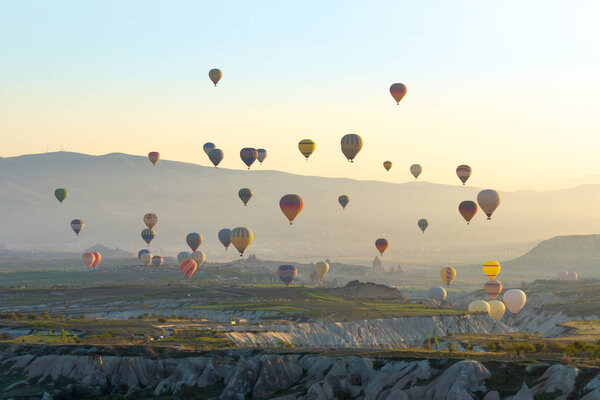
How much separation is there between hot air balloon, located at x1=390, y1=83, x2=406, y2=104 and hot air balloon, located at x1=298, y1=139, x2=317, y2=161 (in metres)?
19.7

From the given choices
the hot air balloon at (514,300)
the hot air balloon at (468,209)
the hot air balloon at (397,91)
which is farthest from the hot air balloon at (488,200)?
the hot air balloon at (397,91)

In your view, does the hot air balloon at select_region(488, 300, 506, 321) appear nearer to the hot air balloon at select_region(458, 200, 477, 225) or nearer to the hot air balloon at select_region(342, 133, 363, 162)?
the hot air balloon at select_region(458, 200, 477, 225)

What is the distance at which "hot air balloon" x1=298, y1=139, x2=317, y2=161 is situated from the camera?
186m

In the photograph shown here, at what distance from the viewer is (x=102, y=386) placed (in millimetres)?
87250

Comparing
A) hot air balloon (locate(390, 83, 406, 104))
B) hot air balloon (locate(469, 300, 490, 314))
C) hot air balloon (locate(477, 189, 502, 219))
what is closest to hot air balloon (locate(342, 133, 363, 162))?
hot air balloon (locate(390, 83, 406, 104))

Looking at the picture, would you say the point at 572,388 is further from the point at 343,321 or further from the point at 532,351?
the point at 343,321

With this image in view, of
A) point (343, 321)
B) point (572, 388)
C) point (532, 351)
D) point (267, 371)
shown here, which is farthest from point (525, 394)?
point (343, 321)

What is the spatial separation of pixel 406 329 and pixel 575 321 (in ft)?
159

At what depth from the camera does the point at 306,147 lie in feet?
612

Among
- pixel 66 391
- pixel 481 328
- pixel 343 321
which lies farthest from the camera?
pixel 481 328

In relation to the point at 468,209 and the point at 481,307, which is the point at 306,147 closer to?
the point at 468,209

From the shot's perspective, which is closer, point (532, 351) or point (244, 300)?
point (532, 351)

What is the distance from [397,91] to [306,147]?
21.7m

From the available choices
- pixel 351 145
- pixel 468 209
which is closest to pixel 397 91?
pixel 351 145
